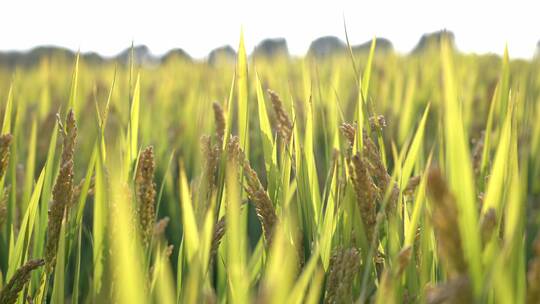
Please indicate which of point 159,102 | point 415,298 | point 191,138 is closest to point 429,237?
point 415,298

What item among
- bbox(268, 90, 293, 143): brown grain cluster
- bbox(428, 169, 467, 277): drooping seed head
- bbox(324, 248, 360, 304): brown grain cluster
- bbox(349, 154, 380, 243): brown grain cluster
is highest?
bbox(268, 90, 293, 143): brown grain cluster

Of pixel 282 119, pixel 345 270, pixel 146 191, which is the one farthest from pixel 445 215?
pixel 282 119

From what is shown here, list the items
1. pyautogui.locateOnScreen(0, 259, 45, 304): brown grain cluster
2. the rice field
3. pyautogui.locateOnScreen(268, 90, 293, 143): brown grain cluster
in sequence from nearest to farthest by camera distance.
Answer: the rice field
pyautogui.locateOnScreen(0, 259, 45, 304): brown grain cluster
pyautogui.locateOnScreen(268, 90, 293, 143): brown grain cluster

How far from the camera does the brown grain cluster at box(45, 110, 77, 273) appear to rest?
1.93 feet

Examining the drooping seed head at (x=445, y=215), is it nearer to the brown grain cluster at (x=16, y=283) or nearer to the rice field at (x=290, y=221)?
the rice field at (x=290, y=221)

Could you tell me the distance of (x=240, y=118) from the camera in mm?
846

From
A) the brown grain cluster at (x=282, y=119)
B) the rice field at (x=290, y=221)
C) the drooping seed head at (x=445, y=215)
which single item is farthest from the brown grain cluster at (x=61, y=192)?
the drooping seed head at (x=445, y=215)

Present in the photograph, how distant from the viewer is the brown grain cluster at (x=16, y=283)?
574 millimetres

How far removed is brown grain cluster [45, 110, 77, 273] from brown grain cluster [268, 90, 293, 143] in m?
0.23

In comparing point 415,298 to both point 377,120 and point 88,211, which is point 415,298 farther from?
point 88,211

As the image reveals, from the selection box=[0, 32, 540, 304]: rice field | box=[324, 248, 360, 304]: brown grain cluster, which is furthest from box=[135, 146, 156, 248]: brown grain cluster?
box=[324, 248, 360, 304]: brown grain cluster

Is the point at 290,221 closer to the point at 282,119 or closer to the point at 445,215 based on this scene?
the point at 282,119

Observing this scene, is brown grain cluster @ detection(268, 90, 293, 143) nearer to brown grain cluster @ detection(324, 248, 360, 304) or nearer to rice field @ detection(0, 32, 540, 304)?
rice field @ detection(0, 32, 540, 304)

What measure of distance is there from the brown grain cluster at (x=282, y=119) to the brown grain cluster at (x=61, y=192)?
23 cm
